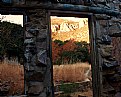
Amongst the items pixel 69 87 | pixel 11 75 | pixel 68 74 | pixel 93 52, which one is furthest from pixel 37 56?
pixel 68 74

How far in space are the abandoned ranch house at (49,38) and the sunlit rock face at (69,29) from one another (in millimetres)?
8527

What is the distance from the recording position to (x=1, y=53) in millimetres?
7395

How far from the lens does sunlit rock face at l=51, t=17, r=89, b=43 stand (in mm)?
14398

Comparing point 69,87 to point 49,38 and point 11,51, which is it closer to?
point 11,51

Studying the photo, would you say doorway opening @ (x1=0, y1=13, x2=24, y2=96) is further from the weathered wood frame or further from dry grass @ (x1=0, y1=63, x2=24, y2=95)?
the weathered wood frame

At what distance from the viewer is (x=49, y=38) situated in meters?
4.34

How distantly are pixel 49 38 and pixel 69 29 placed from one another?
12.5 m

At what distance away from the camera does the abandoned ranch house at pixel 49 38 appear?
163 inches

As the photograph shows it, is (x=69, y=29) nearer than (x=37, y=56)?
No

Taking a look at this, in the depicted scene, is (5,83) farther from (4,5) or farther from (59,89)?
(4,5)

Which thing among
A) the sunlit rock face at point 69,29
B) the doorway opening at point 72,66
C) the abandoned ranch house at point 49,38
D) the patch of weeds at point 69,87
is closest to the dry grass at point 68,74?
the doorway opening at point 72,66

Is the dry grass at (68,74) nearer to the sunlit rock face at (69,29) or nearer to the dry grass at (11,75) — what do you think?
the dry grass at (11,75)

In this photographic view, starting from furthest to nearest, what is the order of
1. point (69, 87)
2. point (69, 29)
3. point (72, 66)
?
point (69, 29), point (72, 66), point (69, 87)

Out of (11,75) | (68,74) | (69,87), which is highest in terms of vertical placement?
(11,75)
